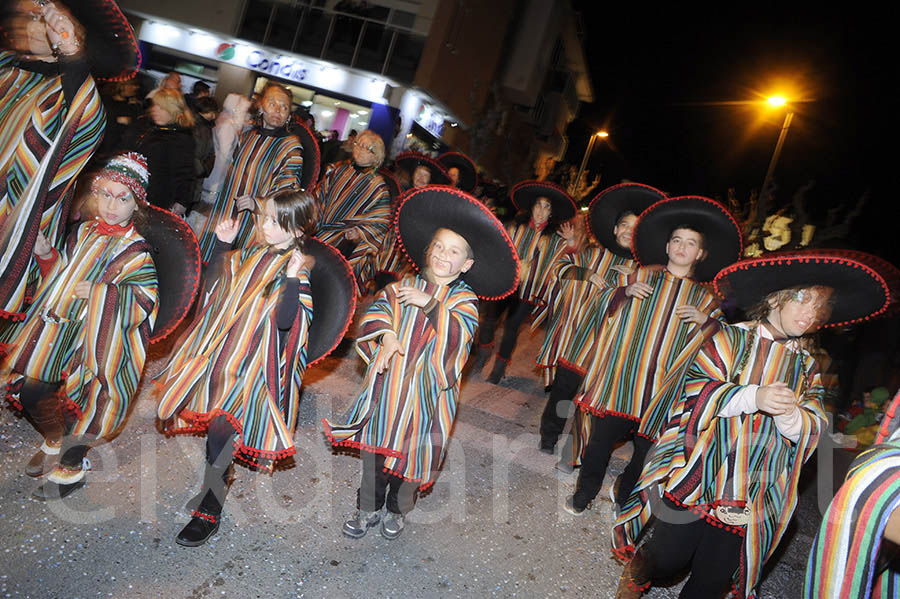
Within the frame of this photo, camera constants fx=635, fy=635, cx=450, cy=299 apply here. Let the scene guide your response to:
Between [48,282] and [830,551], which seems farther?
[48,282]

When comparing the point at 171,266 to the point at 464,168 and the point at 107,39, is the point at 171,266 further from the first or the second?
the point at 464,168

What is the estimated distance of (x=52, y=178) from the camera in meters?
3.14

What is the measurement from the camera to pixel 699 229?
4.21 metres

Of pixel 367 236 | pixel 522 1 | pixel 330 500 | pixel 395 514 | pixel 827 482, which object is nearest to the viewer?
pixel 395 514

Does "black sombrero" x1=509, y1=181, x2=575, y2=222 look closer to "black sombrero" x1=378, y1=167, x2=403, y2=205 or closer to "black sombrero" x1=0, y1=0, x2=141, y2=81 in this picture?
"black sombrero" x1=378, y1=167, x2=403, y2=205

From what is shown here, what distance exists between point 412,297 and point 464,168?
593 centimetres

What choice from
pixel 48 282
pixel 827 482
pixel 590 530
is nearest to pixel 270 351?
pixel 48 282

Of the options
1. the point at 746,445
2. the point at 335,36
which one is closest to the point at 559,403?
the point at 746,445

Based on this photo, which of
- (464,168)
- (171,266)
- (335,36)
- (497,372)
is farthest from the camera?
(335,36)

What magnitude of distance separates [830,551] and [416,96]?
20547 mm

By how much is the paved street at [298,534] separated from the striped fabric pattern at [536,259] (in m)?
2.08

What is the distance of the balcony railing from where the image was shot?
20062 mm

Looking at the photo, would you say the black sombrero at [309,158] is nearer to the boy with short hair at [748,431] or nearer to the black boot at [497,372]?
the black boot at [497,372]

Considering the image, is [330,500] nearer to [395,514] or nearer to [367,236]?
[395,514]
